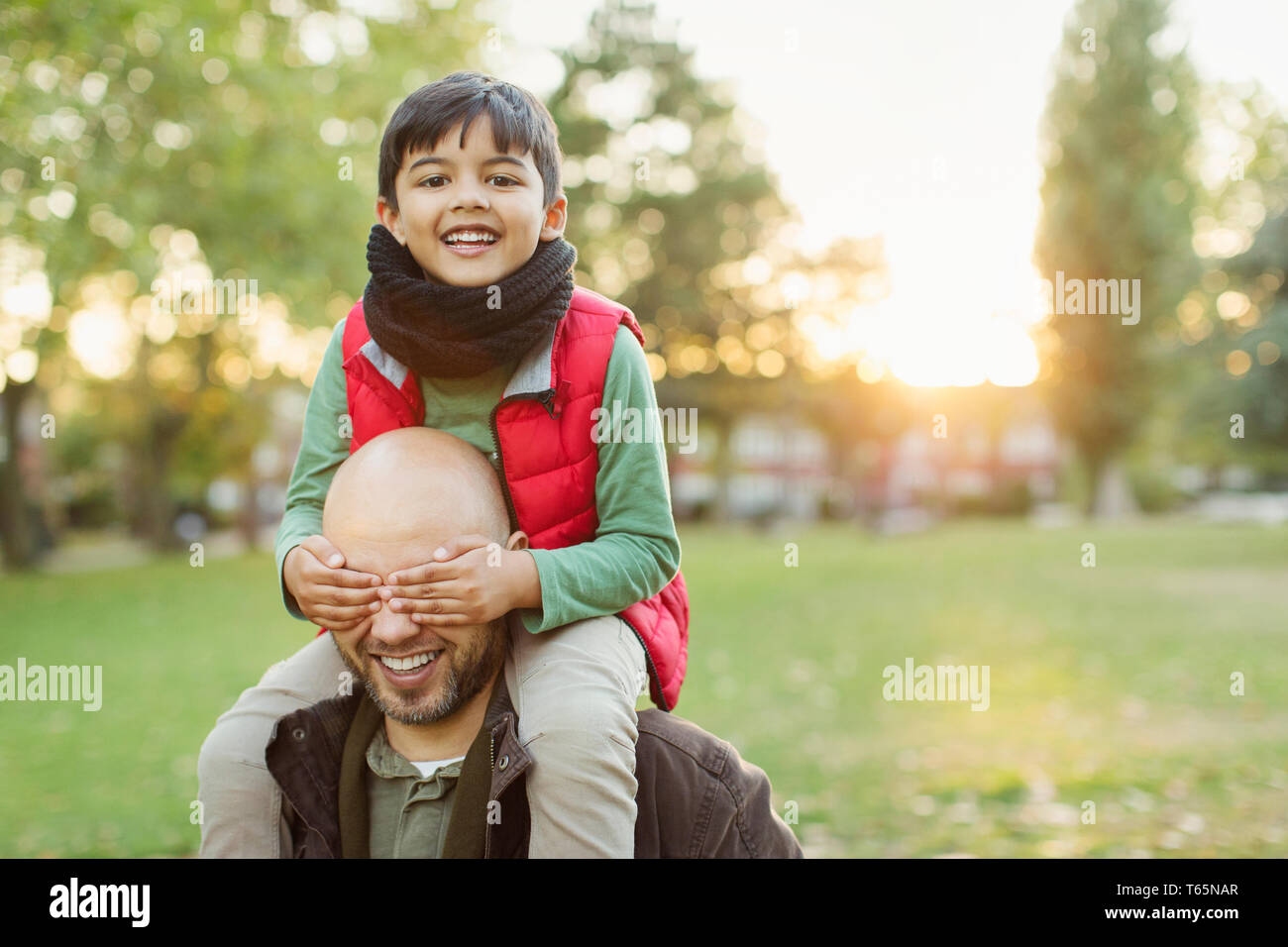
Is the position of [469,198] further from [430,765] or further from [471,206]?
[430,765]

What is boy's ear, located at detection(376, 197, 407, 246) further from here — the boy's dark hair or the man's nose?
the man's nose

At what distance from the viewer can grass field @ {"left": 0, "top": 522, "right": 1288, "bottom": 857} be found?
570 cm

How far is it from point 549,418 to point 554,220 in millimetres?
491

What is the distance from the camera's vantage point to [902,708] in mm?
9086

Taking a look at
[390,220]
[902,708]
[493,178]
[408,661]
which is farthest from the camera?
[902,708]

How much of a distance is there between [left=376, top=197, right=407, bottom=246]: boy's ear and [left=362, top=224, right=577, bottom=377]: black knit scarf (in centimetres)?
6

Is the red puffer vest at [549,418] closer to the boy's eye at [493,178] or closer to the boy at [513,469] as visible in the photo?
the boy at [513,469]

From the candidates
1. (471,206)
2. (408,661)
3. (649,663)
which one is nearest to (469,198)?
(471,206)

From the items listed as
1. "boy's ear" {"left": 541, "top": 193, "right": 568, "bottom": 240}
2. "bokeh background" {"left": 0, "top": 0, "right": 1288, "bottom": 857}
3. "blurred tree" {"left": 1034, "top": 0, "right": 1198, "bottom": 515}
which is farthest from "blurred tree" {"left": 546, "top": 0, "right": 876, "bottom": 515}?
"boy's ear" {"left": 541, "top": 193, "right": 568, "bottom": 240}

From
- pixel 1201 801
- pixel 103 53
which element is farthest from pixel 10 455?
pixel 1201 801

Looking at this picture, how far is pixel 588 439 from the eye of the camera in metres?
2.31
